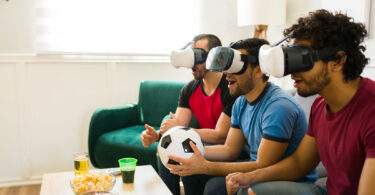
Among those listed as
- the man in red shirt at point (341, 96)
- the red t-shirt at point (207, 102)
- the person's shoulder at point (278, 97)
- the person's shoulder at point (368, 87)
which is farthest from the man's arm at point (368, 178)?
the red t-shirt at point (207, 102)

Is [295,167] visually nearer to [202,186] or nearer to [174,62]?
[202,186]

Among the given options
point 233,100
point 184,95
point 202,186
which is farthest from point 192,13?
point 202,186

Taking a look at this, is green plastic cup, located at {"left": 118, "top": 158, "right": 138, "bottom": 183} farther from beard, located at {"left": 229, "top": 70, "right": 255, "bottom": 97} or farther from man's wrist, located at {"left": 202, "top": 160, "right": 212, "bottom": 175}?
beard, located at {"left": 229, "top": 70, "right": 255, "bottom": 97}

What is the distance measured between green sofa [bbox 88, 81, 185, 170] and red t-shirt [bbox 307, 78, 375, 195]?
1418mm

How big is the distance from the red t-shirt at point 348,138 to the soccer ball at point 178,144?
0.53 m

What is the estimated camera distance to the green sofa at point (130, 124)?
8.51 ft

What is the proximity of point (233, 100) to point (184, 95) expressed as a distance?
43 cm

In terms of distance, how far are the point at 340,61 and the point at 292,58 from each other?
0.55ft

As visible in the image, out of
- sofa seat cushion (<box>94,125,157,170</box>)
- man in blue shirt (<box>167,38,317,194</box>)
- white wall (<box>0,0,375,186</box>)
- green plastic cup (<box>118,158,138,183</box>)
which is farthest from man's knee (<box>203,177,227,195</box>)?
white wall (<box>0,0,375,186</box>)

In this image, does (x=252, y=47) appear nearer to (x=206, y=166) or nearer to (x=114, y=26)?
(x=206, y=166)

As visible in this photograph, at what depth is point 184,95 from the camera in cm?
234

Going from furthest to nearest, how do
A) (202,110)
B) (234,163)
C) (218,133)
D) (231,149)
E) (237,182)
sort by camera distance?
(202,110) < (218,133) < (231,149) < (234,163) < (237,182)

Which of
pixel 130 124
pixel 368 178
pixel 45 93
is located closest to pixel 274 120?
pixel 368 178

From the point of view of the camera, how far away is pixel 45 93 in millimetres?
3092
